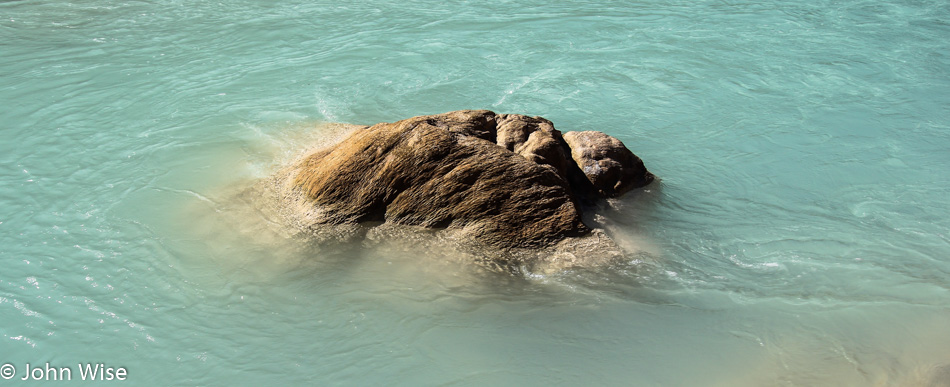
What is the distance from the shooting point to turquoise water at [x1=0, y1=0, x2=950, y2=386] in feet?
15.7

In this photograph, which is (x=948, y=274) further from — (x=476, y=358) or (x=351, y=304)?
(x=351, y=304)

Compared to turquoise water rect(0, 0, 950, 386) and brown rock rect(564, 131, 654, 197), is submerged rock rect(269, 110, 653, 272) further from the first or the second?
turquoise water rect(0, 0, 950, 386)

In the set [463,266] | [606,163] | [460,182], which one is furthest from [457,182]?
[606,163]

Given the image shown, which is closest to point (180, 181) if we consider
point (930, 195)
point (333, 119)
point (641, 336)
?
point (333, 119)

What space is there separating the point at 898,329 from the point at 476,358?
10.4 feet

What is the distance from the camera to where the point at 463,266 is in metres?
5.52

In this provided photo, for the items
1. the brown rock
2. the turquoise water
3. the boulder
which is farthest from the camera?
the brown rock

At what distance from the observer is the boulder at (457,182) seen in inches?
228

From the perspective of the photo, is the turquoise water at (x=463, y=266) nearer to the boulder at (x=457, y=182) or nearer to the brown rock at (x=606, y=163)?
the brown rock at (x=606, y=163)

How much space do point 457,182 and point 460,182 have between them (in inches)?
1.1

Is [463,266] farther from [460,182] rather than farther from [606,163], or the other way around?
[606,163]

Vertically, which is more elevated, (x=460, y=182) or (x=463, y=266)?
(x=460, y=182)

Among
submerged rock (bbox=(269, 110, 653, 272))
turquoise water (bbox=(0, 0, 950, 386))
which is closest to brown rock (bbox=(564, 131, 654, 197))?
submerged rock (bbox=(269, 110, 653, 272))

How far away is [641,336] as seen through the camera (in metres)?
4.91
